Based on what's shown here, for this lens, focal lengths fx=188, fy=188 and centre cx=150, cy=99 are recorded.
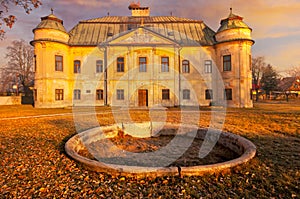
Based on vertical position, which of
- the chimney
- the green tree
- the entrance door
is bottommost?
the entrance door

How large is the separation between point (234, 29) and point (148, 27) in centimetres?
1089

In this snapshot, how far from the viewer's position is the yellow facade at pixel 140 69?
2314cm

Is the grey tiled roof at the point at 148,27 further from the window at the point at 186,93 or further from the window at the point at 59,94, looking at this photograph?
the window at the point at 59,94

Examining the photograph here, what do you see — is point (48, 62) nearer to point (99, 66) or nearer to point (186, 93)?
point (99, 66)

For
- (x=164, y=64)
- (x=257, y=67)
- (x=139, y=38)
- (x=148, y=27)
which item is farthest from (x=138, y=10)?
(x=257, y=67)

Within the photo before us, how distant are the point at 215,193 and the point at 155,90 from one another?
68.9 feet

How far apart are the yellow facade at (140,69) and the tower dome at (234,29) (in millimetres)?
117

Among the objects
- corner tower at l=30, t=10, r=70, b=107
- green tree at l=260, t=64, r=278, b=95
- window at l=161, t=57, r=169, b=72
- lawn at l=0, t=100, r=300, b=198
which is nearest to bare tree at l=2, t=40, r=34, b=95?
corner tower at l=30, t=10, r=70, b=107

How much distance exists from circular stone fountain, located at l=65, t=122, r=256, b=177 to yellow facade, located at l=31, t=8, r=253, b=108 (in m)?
15.0

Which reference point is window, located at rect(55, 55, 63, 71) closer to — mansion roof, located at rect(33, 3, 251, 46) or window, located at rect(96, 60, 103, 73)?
mansion roof, located at rect(33, 3, 251, 46)

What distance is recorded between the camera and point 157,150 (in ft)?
23.0

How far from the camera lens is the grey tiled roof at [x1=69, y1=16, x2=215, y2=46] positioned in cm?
2583

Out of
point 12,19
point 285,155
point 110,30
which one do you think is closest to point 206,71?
point 110,30

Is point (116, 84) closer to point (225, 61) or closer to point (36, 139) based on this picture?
point (225, 61)
